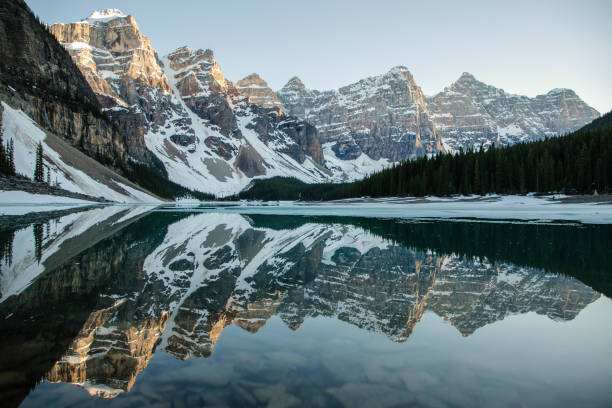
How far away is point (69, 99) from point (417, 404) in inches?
5198

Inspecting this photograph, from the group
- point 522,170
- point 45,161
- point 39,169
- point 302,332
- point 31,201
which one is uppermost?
point 45,161

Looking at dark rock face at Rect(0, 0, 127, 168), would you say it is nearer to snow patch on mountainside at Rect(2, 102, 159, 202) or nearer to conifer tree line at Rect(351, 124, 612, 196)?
snow patch on mountainside at Rect(2, 102, 159, 202)

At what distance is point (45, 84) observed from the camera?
104m

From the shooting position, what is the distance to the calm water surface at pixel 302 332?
3.69 m

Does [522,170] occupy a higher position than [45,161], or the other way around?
[45,161]

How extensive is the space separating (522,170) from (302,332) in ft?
218

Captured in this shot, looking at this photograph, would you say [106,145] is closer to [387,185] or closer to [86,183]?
[86,183]

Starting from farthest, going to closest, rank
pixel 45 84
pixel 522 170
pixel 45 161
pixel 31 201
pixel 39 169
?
pixel 45 84 → pixel 45 161 → pixel 522 170 → pixel 39 169 → pixel 31 201

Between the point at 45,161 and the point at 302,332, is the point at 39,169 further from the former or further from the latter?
the point at 302,332

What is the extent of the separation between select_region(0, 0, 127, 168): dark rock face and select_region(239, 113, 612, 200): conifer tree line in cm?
8834

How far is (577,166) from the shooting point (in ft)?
182

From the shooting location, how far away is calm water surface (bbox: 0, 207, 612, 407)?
3688 millimetres

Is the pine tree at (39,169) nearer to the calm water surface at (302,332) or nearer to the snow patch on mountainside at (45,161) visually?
the snow patch on mountainside at (45,161)

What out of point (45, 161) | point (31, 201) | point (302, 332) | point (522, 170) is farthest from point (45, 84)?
point (302, 332)
